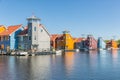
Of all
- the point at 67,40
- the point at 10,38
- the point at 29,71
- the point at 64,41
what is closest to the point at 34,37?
the point at 10,38

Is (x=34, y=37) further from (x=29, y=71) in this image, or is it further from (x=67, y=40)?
(x=67, y=40)

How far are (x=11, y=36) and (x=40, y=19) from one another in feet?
51.0

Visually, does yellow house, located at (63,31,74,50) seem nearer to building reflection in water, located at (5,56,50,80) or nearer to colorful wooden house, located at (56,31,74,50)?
colorful wooden house, located at (56,31,74,50)

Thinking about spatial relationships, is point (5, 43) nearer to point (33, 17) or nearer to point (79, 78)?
point (33, 17)

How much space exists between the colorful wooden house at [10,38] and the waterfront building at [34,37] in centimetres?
252

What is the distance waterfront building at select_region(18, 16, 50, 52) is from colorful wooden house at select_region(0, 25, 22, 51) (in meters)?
2.52

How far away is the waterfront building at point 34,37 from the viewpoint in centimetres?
11550

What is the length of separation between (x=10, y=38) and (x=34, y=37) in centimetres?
1115

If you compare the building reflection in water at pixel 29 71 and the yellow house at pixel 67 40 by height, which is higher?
the yellow house at pixel 67 40

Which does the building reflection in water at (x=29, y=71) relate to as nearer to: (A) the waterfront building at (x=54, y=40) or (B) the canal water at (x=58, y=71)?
(B) the canal water at (x=58, y=71)

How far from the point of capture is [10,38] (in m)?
120

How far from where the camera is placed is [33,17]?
4532 inches

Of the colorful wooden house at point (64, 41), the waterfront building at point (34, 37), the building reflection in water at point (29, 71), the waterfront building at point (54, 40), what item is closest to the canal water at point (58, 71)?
the building reflection in water at point (29, 71)

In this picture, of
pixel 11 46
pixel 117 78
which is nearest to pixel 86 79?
pixel 117 78
